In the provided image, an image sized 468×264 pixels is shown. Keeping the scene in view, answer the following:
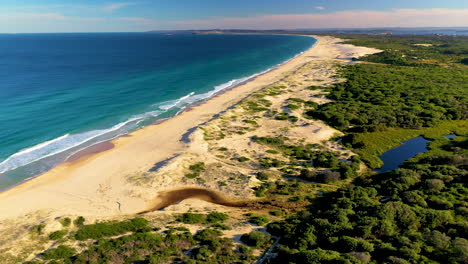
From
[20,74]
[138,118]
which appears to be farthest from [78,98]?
[20,74]

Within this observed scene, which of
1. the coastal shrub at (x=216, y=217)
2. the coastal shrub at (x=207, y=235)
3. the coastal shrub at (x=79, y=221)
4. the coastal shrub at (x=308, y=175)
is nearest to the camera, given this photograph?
the coastal shrub at (x=207, y=235)

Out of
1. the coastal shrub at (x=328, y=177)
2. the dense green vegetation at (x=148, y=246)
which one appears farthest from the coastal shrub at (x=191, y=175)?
the coastal shrub at (x=328, y=177)

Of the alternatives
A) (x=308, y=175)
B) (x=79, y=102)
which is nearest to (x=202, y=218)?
(x=308, y=175)

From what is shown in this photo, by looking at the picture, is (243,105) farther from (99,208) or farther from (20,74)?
(20,74)

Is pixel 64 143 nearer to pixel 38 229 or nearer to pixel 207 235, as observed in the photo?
pixel 38 229

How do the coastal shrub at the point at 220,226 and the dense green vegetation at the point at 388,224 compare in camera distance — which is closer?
the dense green vegetation at the point at 388,224

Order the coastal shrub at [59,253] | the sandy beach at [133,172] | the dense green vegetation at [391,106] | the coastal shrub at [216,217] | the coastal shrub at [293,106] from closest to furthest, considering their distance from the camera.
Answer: the coastal shrub at [59,253] → the coastal shrub at [216,217] → the sandy beach at [133,172] → the dense green vegetation at [391,106] → the coastal shrub at [293,106]

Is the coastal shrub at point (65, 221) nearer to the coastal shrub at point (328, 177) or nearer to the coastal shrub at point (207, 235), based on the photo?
the coastal shrub at point (207, 235)
